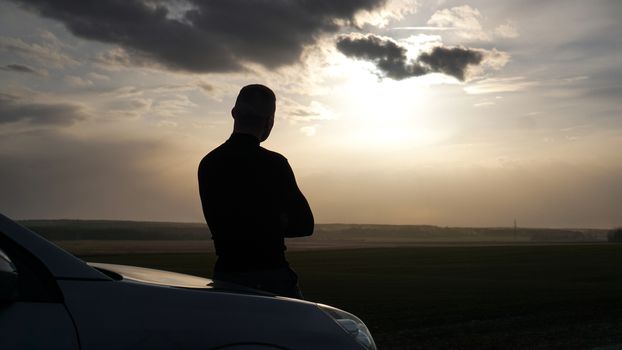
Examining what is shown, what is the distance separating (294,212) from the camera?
3.54 metres

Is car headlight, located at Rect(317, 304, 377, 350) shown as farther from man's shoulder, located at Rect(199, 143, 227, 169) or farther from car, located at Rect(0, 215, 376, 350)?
man's shoulder, located at Rect(199, 143, 227, 169)

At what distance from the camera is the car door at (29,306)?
2.21m

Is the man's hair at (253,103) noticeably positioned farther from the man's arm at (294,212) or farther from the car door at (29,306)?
the car door at (29,306)

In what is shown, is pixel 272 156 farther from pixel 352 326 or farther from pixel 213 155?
pixel 352 326

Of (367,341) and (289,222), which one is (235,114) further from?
(367,341)

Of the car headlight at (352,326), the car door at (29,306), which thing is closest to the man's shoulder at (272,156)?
the car headlight at (352,326)

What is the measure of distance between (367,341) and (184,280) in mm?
875

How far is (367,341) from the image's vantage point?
3066mm

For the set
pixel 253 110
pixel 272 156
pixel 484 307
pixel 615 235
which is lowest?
pixel 484 307

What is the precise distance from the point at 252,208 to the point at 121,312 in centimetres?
115

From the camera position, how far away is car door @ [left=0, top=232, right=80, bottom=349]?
86.9 inches

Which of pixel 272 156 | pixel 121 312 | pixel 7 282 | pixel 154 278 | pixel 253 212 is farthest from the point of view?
pixel 272 156

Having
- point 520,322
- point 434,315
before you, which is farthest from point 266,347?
point 434,315

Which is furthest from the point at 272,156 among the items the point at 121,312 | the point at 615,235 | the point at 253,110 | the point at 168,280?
the point at 615,235
